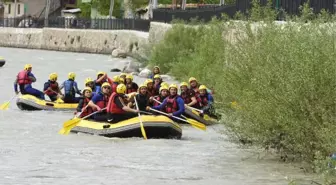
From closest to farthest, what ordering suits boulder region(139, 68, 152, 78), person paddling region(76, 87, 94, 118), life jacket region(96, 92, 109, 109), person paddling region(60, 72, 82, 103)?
life jacket region(96, 92, 109, 109) < person paddling region(76, 87, 94, 118) < person paddling region(60, 72, 82, 103) < boulder region(139, 68, 152, 78)

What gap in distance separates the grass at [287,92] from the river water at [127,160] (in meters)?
0.59

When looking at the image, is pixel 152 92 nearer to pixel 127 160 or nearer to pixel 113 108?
pixel 113 108

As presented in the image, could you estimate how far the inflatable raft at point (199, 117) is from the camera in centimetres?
2292

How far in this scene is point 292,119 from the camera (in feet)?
48.1

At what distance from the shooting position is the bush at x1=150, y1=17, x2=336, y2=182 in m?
14.5

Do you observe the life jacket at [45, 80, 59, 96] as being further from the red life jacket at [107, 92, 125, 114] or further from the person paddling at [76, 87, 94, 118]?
the red life jacket at [107, 92, 125, 114]

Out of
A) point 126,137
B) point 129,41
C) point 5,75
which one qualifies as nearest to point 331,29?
point 126,137

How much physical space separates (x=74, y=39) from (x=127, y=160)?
54.5m

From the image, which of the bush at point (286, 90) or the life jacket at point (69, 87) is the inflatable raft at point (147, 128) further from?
the life jacket at point (69, 87)

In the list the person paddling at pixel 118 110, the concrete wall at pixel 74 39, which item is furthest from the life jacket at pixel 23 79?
the concrete wall at pixel 74 39

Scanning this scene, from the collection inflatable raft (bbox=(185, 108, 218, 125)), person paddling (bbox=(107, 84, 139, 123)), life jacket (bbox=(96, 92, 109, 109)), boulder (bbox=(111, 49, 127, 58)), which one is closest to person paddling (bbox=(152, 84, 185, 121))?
life jacket (bbox=(96, 92, 109, 109))

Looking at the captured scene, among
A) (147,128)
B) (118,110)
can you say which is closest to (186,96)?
(118,110)

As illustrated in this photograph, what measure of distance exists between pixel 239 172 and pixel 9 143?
5451 mm

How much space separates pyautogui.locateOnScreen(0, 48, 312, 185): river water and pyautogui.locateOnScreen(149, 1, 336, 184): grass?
594 millimetres
